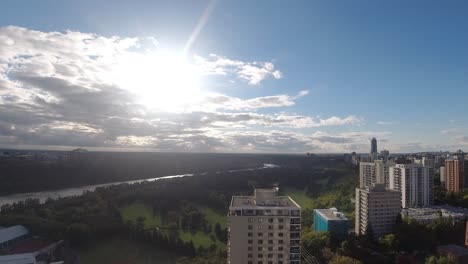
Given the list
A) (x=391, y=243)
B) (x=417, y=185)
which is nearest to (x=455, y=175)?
(x=417, y=185)

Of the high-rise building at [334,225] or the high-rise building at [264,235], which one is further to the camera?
the high-rise building at [334,225]

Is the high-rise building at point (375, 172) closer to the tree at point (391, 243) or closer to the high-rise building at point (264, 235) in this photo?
the tree at point (391, 243)

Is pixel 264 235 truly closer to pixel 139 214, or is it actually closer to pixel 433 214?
pixel 433 214

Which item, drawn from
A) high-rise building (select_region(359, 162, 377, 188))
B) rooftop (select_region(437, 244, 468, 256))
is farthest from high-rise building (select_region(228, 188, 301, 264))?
high-rise building (select_region(359, 162, 377, 188))

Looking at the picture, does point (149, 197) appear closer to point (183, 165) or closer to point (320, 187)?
point (320, 187)

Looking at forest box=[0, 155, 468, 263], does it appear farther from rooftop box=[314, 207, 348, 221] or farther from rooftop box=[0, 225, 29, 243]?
rooftop box=[314, 207, 348, 221]

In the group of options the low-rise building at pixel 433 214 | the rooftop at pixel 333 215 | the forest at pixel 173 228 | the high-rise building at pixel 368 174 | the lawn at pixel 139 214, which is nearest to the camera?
the forest at pixel 173 228

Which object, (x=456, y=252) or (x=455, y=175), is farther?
(x=455, y=175)

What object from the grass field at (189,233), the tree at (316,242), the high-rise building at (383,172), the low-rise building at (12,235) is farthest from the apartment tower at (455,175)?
the low-rise building at (12,235)
